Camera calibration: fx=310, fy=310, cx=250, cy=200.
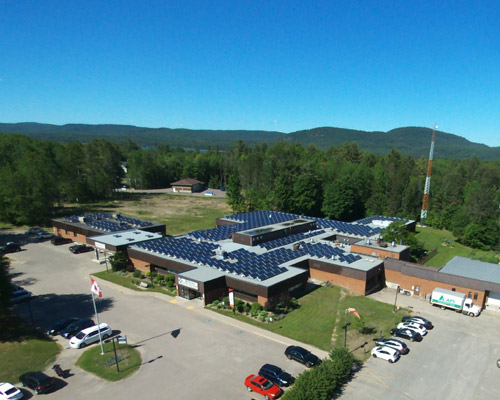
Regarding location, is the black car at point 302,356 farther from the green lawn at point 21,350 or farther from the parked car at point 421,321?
the green lawn at point 21,350

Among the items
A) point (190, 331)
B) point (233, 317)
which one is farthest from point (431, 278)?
point (190, 331)

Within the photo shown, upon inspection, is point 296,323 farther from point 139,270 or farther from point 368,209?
point 368,209

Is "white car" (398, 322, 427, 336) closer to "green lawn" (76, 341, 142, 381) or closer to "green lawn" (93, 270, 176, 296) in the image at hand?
"green lawn" (76, 341, 142, 381)

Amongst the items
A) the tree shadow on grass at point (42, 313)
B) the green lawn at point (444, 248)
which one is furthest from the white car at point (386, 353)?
the green lawn at point (444, 248)

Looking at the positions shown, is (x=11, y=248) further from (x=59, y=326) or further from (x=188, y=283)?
(x=188, y=283)

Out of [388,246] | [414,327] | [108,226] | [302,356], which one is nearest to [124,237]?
[108,226]
